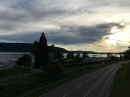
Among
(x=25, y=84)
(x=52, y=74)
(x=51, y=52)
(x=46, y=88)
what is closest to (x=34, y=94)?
(x=46, y=88)

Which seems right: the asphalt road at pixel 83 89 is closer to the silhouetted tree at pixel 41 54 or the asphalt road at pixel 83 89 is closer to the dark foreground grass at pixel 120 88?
the dark foreground grass at pixel 120 88

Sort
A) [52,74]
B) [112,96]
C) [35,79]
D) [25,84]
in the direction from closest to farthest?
1. [112,96]
2. [25,84]
3. [35,79]
4. [52,74]

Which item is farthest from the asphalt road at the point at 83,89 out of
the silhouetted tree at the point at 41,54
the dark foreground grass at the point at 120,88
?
the silhouetted tree at the point at 41,54

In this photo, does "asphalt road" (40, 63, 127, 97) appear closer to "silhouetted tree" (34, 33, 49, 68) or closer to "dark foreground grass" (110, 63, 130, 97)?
"dark foreground grass" (110, 63, 130, 97)

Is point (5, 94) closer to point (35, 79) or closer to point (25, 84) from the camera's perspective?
point (25, 84)

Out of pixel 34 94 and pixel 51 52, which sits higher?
pixel 51 52

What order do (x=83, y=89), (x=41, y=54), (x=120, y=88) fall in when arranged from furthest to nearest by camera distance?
(x=41, y=54), (x=83, y=89), (x=120, y=88)

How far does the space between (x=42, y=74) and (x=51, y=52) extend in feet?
166

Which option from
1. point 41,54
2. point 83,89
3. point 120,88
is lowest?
point 83,89

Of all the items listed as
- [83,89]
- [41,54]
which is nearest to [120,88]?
[83,89]

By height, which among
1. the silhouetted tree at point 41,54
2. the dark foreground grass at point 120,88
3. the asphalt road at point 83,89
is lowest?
the asphalt road at point 83,89

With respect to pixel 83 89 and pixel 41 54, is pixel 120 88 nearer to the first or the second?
pixel 83 89

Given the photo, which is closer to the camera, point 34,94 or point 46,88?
point 34,94

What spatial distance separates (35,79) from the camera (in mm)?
38188
